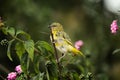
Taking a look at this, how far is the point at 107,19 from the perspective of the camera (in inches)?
367

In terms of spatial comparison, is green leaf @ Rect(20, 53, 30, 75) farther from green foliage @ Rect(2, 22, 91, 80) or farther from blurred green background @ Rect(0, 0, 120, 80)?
blurred green background @ Rect(0, 0, 120, 80)

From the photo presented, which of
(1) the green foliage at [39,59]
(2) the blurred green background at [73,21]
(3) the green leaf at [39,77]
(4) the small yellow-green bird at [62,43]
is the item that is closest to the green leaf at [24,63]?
(1) the green foliage at [39,59]

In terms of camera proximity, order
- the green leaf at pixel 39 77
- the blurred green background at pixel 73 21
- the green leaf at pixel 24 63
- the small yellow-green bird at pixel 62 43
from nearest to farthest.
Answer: the green leaf at pixel 39 77 < the green leaf at pixel 24 63 < the small yellow-green bird at pixel 62 43 < the blurred green background at pixel 73 21

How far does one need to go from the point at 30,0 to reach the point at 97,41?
169 cm

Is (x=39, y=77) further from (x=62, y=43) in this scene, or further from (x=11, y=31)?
(x=62, y=43)

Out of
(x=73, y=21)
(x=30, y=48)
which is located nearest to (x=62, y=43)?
(x=30, y=48)

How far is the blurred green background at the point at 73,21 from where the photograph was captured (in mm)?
8711

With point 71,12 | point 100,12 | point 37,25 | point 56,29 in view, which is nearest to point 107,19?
point 100,12

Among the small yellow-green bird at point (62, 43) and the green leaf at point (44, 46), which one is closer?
the green leaf at point (44, 46)

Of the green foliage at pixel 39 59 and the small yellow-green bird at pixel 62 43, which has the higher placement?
the small yellow-green bird at pixel 62 43

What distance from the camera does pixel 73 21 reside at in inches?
437

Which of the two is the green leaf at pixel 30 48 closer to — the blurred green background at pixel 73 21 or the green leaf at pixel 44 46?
the green leaf at pixel 44 46

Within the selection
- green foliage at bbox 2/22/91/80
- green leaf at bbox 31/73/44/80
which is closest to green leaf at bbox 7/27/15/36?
green foliage at bbox 2/22/91/80

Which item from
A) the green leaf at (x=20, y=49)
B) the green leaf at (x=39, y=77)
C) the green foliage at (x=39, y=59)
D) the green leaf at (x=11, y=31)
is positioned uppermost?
the green leaf at (x=11, y=31)
